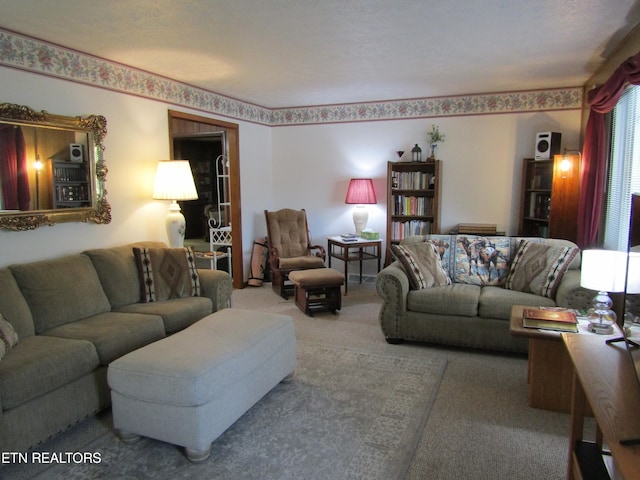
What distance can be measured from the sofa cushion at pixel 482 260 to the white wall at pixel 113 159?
2901 mm

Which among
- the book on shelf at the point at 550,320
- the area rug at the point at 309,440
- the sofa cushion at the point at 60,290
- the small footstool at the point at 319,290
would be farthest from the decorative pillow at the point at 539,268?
the sofa cushion at the point at 60,290

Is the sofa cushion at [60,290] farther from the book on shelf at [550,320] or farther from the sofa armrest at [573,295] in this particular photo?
the sofa armrest at [573,295]

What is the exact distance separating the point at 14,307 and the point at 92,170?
1.36 m

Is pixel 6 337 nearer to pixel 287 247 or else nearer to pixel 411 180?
pixel 287 247

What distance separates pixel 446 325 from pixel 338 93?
3059mm

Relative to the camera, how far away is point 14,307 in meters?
2.70

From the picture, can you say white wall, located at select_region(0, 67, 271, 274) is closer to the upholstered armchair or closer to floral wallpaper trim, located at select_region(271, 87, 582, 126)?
the upholstered armchair

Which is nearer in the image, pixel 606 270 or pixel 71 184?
pixel 606 270

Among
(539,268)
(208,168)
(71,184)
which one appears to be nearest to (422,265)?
(539,268)

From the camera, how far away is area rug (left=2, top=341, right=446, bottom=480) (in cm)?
211

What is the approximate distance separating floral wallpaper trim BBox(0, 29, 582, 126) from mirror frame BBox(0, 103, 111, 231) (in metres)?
0.31

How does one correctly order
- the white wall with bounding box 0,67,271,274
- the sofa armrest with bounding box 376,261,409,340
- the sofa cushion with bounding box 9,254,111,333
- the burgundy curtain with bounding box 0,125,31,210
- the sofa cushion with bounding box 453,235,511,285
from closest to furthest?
the sofa cushion with bounding box 9,254,111,333, the burgundy curtain with bounding box 0,125,31,210, the white wall with bounding box 0,67,271,274, the sofa armrest with bounding box 376,261,409,340, the sofa cushion with bounding box 453,235,511,285

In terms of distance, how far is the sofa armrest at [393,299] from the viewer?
12.0ft

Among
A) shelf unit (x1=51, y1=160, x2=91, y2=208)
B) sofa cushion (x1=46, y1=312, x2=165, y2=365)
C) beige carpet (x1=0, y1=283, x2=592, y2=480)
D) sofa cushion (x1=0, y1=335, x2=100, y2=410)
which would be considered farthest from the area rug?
shelf unit (x1=51, y1=160, x2=91, y2=208)
